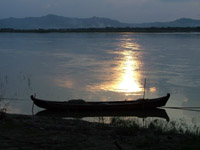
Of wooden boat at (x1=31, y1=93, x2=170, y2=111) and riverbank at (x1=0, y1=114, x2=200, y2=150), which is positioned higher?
riverbank at (x1=0, y1=114, x2=200, y2=150)

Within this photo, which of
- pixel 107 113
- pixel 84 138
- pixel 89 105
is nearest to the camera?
pixel 84 138

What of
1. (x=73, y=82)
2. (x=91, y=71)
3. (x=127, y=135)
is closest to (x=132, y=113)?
(x=127, y=135)

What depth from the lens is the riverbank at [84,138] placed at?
5012 millimetres

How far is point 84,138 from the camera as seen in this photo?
5531 mm

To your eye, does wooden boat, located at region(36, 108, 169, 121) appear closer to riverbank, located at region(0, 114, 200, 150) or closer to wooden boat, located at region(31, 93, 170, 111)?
wooden boat, located at region(31, 93, 170, 111)

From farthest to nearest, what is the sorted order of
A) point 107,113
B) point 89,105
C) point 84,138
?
1. point 107,113
2. point 89,105
3. point 84,138

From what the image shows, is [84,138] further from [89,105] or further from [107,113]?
[107,113]

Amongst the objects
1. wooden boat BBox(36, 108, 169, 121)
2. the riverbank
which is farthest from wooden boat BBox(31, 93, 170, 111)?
the riverbank

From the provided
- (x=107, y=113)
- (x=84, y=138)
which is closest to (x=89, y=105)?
(x=107, y=113)

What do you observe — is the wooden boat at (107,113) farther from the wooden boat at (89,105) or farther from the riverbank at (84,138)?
the riverbank at (84,138)

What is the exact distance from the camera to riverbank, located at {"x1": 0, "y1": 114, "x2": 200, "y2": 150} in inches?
197

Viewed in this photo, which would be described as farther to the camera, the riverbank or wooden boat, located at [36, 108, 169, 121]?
wooden boat, located at [36, 108, 169, 121]

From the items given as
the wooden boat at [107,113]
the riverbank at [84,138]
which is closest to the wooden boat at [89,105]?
the wooden boat at [107,113]

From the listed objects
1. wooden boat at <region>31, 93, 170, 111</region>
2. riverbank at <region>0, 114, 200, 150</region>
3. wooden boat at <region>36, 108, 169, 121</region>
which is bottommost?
wooden boat at <region>36, 108, 169, 121</region>
